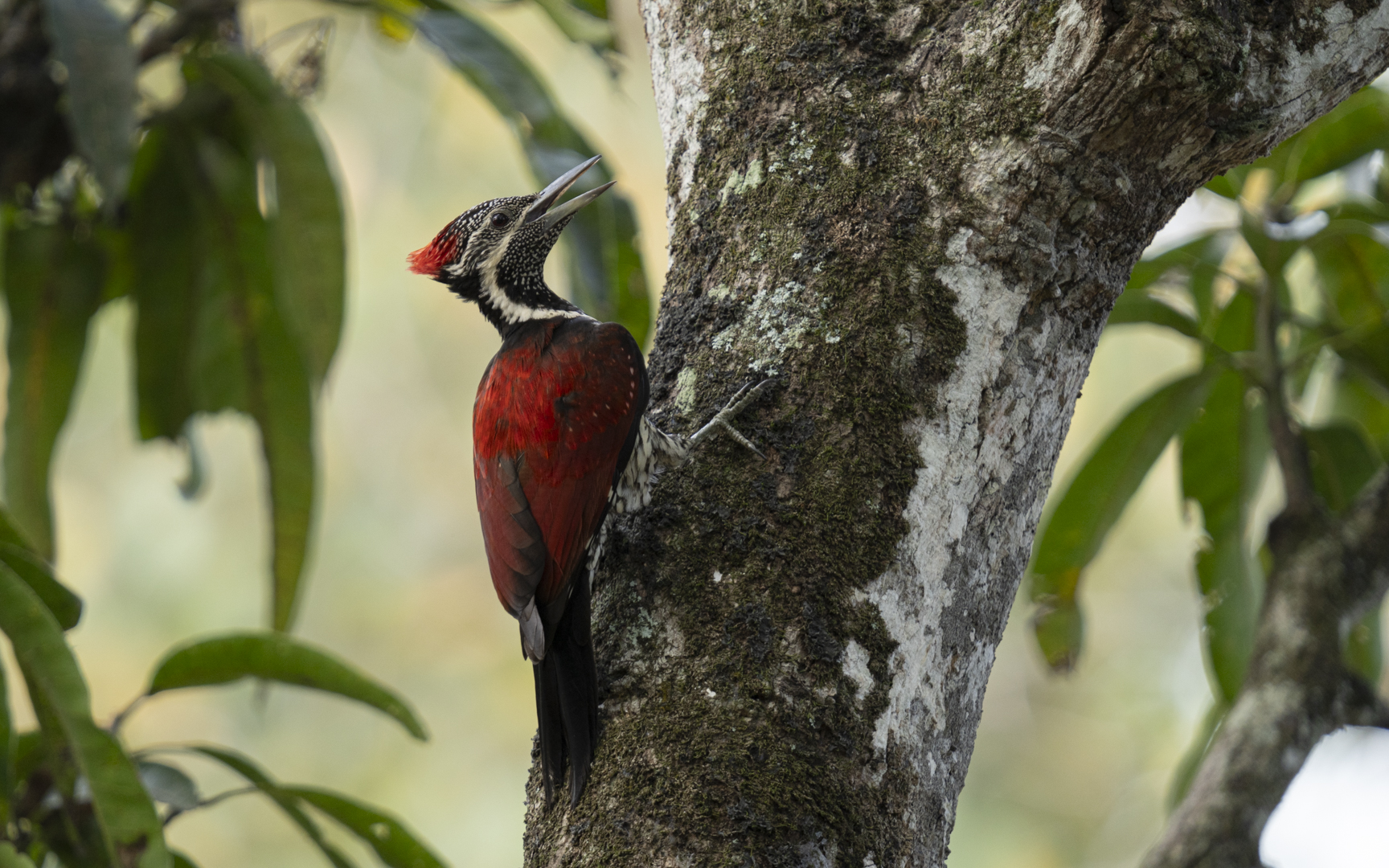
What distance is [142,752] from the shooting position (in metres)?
2.28

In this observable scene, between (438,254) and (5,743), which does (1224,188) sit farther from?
(5,743)

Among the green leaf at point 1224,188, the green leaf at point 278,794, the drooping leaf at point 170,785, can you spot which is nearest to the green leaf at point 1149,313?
the green leaf at point 1224,188

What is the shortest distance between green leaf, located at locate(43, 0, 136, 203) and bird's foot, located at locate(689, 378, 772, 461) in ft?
4.90

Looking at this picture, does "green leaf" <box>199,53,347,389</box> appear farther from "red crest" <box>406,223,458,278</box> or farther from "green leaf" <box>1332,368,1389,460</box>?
"green leaf" <box>1332,368,1389,460</box>

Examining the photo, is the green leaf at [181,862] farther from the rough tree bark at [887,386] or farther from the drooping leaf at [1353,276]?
the drooping leaf at [1353,276]

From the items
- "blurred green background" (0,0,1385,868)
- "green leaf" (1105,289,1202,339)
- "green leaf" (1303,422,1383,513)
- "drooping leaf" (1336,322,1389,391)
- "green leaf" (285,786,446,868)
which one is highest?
"blurred green background" (0,0,1385,868)

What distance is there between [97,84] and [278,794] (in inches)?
59.3

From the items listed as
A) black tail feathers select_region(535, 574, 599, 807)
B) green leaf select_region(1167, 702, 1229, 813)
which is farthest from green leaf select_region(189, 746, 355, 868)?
green leaf select_region(1167, 702, 1229, 813)

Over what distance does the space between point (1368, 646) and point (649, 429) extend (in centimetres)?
205

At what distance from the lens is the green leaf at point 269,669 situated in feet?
7.30

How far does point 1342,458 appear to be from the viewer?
2711 millimetres

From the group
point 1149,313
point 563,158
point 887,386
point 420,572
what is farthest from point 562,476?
point 420,572

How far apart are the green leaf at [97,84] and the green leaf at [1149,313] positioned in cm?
217

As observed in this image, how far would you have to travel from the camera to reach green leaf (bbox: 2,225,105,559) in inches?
126
